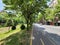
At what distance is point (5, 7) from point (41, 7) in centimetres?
1155

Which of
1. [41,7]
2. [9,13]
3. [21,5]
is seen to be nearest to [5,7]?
[9,13]

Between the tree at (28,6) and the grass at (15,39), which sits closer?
the grass at (15,39)

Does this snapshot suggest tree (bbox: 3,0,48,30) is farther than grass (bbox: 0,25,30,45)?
Yes

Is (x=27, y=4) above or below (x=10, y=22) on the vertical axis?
above

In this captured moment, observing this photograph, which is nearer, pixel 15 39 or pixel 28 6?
pixel 15 39

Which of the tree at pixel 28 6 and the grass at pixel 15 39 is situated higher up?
the tree at pixel 28 6

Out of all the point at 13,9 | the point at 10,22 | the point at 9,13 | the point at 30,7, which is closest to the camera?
the point at 30,7

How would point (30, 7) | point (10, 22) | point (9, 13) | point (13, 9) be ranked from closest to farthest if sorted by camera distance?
point (30, 7) < point (13, 9) < point (9, 13) < point (10, 22)

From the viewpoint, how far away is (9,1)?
51.8m

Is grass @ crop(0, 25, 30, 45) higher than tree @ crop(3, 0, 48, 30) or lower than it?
lower

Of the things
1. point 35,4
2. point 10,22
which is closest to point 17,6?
point 35,4

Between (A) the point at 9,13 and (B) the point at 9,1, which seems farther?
(A) the point at 9,13

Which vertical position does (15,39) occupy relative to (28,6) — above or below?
below

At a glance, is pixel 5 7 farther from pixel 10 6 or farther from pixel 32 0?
pixel 32 0
